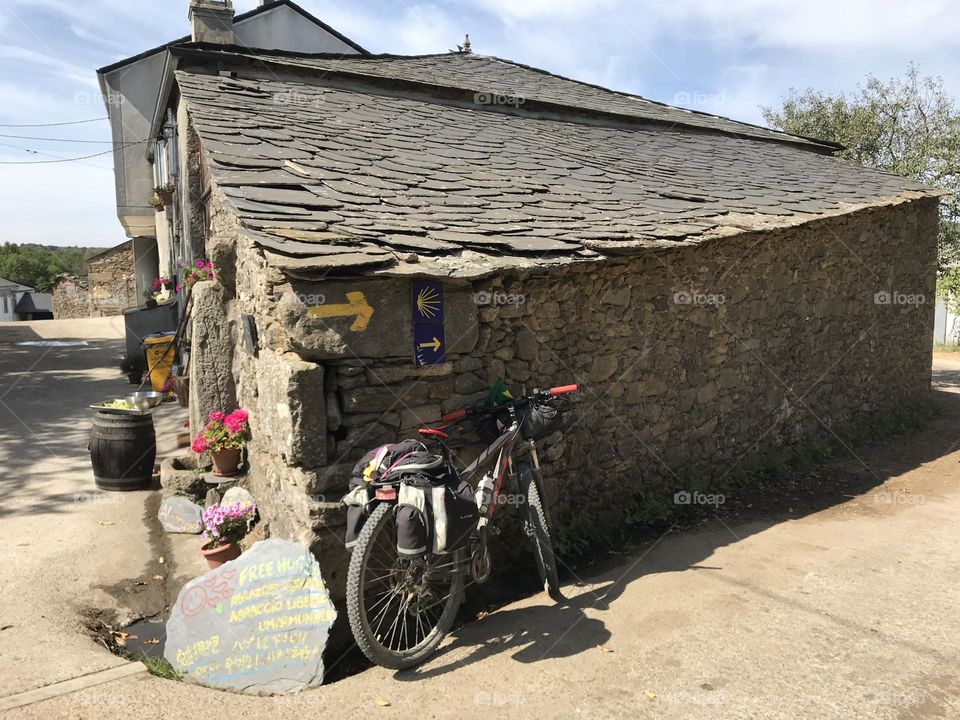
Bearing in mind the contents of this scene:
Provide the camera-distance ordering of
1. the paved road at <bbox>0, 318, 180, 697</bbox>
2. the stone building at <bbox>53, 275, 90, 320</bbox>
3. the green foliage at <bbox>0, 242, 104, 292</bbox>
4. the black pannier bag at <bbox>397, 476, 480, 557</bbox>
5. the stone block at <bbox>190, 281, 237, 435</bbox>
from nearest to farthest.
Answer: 1. the black pannier bag at <bbox>397, 476, 480, 557</bbox>
2. the paved road at <bbox>0, 318, 180, 697</bbox>
3. the stone block at <bbox>190, 281, 237, 435</bbox>
4. the stone building at <bbox>53, 275, 90, 320</bbox>
5. the green foliage at <bbox>0, 242, 104, 292</bbox>

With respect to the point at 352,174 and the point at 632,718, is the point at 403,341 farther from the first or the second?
the point at 632,718

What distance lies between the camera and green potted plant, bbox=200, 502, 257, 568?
14.5 feet

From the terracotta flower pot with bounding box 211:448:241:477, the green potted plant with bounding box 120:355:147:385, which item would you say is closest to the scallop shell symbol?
the terracotta flower pot with bounding box 211:448:241:477

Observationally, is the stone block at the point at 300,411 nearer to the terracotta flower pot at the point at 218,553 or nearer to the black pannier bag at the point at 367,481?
the black pannier bag at the point at 367,481

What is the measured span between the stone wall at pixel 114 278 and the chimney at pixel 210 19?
15714 millimetres

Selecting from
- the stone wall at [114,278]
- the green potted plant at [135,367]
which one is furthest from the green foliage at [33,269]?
the green potted plant at [135,367]

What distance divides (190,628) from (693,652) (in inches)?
97.4

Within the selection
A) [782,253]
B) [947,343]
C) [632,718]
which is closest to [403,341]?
[632,718]

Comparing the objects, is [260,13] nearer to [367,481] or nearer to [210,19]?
[210,19]

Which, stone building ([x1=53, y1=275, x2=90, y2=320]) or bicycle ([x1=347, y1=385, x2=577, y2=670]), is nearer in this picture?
bicycle ([x1=347, y1=385, x2=577, y2=670])

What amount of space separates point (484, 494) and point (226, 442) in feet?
9.40

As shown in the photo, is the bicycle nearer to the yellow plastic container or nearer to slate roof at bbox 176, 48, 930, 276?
slate roof at bbox 176, 48, 930, 276

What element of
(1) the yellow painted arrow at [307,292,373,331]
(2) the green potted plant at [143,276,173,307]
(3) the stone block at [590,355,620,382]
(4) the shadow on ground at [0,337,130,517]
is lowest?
(4) the shadow on ground at [0,337,130,517]

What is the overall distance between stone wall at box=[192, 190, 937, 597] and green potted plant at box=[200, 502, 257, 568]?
200 mm
